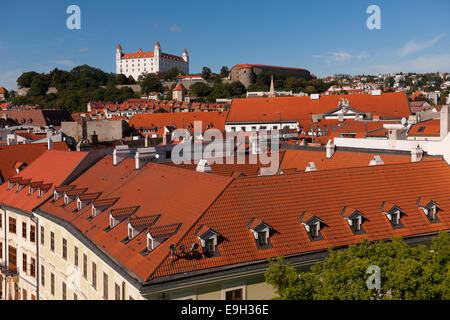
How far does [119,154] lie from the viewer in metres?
26.8

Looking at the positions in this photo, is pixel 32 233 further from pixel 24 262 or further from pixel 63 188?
pixel 63 188

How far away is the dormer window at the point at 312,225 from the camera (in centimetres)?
1674

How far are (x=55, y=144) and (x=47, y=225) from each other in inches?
703

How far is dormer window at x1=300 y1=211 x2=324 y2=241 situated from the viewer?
16744 mm

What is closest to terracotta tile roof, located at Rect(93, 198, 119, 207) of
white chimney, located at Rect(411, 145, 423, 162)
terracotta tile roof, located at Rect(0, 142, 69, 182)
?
terracotta tile roof, located at Rect(0, 142, 69, 182)

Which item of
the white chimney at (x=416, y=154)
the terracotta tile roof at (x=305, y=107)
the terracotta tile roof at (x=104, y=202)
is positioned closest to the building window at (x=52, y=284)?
the terracotta tile roof at (x=104, y=202)

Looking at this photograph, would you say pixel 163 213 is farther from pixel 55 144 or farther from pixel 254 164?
pixel 55 144

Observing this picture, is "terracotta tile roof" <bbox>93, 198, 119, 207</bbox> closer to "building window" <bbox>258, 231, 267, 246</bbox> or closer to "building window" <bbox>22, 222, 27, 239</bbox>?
"building window" <bbox>22, 222, 27, 239</bbox>

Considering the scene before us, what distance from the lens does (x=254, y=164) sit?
3042 cm

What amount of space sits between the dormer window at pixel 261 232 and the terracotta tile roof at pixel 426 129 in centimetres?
2669

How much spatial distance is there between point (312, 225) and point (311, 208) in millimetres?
1060

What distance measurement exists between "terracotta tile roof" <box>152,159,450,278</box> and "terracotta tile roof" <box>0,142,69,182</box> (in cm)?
2134
